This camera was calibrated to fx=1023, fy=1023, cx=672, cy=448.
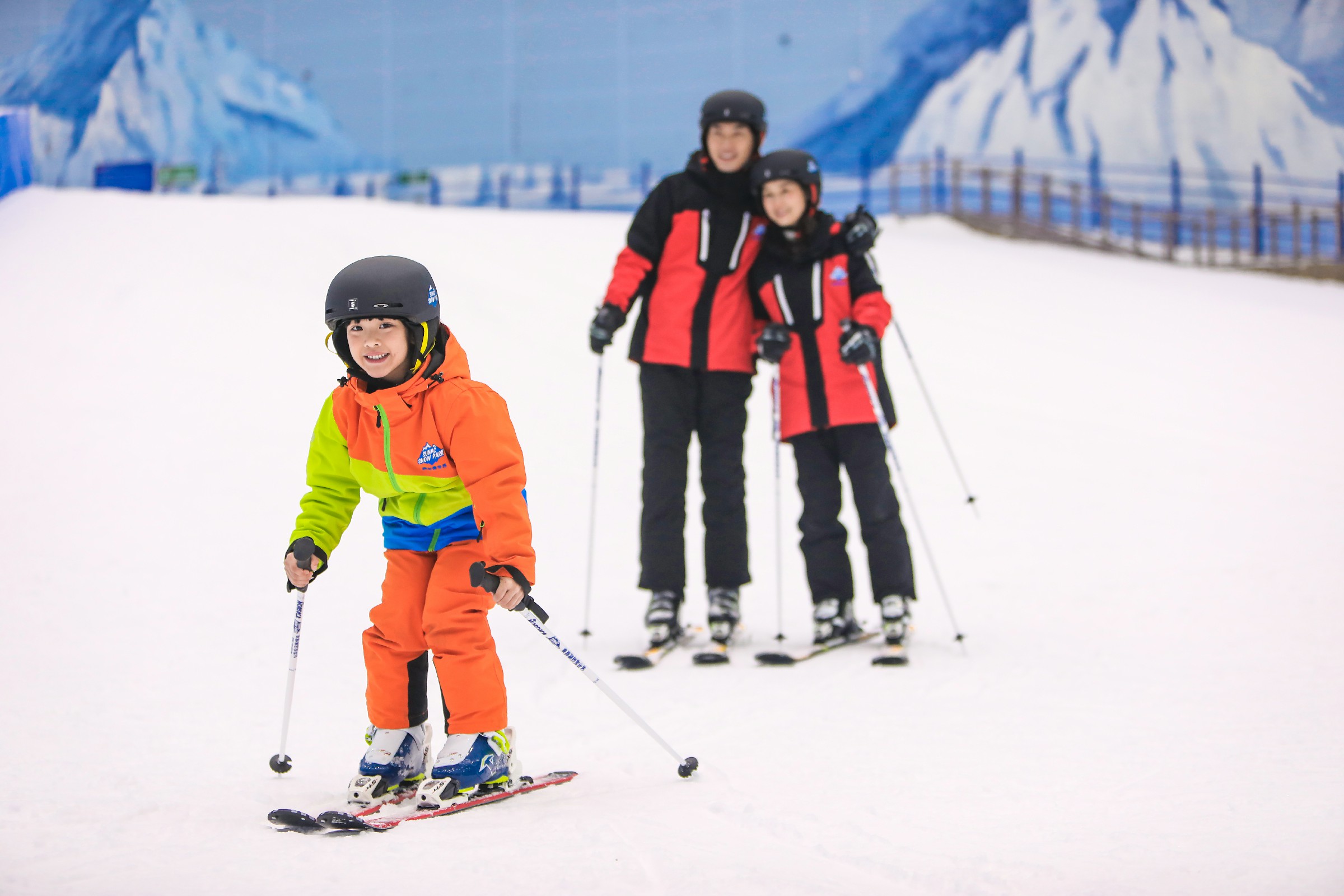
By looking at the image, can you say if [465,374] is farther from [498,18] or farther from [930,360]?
[498,18]

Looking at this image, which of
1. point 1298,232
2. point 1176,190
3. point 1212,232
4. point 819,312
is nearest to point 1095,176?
point 1176,190

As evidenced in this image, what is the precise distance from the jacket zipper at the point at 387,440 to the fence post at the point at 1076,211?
14185mm

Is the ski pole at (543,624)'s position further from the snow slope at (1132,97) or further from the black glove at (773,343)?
the snow slope at (1132,97)

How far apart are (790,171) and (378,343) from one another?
1877 millimetres

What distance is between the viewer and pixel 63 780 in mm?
2117

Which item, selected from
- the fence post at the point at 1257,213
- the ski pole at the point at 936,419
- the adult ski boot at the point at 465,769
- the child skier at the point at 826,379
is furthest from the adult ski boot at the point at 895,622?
the fence post at the point at 1257,213

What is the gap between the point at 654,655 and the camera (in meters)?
3.42

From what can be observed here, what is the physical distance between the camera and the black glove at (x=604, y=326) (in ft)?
11.4

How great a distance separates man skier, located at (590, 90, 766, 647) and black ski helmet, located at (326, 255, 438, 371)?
4.95ft

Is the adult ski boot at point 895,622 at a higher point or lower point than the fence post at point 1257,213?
lower

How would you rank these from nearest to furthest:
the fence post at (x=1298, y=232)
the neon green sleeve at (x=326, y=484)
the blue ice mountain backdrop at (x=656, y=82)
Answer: the neon green sleeve at (x=326, y=484)
the fence post at (x=1298, y=232)
the blue ice mountain backdrop at (x=656, y=82)

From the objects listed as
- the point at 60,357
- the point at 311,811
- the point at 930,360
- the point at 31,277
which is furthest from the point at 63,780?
the point at 930,360

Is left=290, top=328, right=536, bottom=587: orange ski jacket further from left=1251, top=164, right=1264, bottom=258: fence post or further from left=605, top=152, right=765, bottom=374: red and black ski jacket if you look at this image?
left=1251, top=164, right=1264, bottom=258: fence post

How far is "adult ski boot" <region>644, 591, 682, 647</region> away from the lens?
11.5ft
